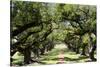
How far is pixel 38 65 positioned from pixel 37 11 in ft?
2.21

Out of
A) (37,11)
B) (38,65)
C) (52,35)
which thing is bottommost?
(38,65)

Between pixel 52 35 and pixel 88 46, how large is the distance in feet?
1.78

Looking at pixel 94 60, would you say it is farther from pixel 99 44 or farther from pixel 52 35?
pixel 52 35

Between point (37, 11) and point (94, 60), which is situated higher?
point (37, 11)

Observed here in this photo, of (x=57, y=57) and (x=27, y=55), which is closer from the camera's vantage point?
(x=27, y=55)

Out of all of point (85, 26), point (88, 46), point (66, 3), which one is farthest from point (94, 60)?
point (66, 3)

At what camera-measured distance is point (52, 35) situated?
8.13ft
